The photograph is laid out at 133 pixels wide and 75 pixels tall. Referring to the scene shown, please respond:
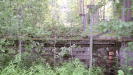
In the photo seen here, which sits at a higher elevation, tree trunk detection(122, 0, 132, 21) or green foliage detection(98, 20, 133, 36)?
tree trunk detection(122, 0, 132, 21)

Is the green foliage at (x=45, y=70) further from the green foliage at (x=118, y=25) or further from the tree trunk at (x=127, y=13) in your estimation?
the tree trunk at (x=127, y=13)

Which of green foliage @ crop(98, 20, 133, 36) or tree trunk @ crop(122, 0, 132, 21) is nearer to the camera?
green foliage @ crop(98, 20, 133, 36)

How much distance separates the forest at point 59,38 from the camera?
4.95 meters

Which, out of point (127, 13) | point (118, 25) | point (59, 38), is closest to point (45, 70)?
point (59, 38)

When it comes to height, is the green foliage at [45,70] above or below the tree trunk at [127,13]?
below

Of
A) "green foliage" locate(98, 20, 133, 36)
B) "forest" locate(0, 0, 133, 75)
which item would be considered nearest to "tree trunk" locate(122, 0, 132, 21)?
"forest" locate(0, 0, 133, 75)

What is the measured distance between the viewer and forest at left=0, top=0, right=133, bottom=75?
16.2 feet

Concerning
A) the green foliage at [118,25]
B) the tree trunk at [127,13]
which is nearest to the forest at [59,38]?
the tree trunk at [127,13]

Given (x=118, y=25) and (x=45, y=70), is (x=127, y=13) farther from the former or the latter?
(x=45, y=70)

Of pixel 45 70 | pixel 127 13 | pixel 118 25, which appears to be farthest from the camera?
pixel 127 13

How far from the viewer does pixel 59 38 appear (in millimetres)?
5434

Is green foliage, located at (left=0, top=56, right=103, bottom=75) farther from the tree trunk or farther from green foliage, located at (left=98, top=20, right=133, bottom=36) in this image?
the tree trunk

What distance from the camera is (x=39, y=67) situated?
183 inches

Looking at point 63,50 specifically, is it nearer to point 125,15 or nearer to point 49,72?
point 49,72
